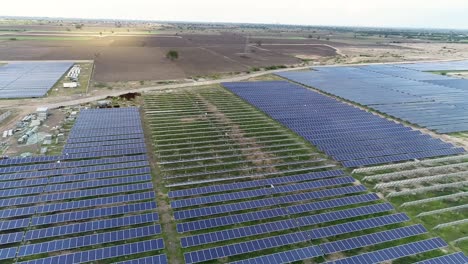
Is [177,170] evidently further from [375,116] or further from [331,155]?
[375,116]

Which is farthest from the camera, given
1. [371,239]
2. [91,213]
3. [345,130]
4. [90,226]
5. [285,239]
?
[345,130]

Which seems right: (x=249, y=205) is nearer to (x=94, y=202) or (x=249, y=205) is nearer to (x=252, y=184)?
(x=252, y=184)

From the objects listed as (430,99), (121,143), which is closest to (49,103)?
(121,143)

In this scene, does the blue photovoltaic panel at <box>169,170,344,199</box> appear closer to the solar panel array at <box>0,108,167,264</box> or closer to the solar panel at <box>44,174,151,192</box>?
the solar panel array at <box>0,108,167,264</box>

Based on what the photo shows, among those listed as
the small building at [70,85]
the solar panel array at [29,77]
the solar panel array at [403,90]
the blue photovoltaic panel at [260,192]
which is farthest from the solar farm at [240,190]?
the solar panel array at [29,77]

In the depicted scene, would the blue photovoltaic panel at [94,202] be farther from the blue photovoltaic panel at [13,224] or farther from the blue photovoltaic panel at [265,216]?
the blue photovoltaic panel at [265,216]

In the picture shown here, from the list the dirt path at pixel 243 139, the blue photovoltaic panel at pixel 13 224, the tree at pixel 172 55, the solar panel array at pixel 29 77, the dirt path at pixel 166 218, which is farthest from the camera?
the tree at pixel 172 55

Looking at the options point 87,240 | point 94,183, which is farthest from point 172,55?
point 87,240
